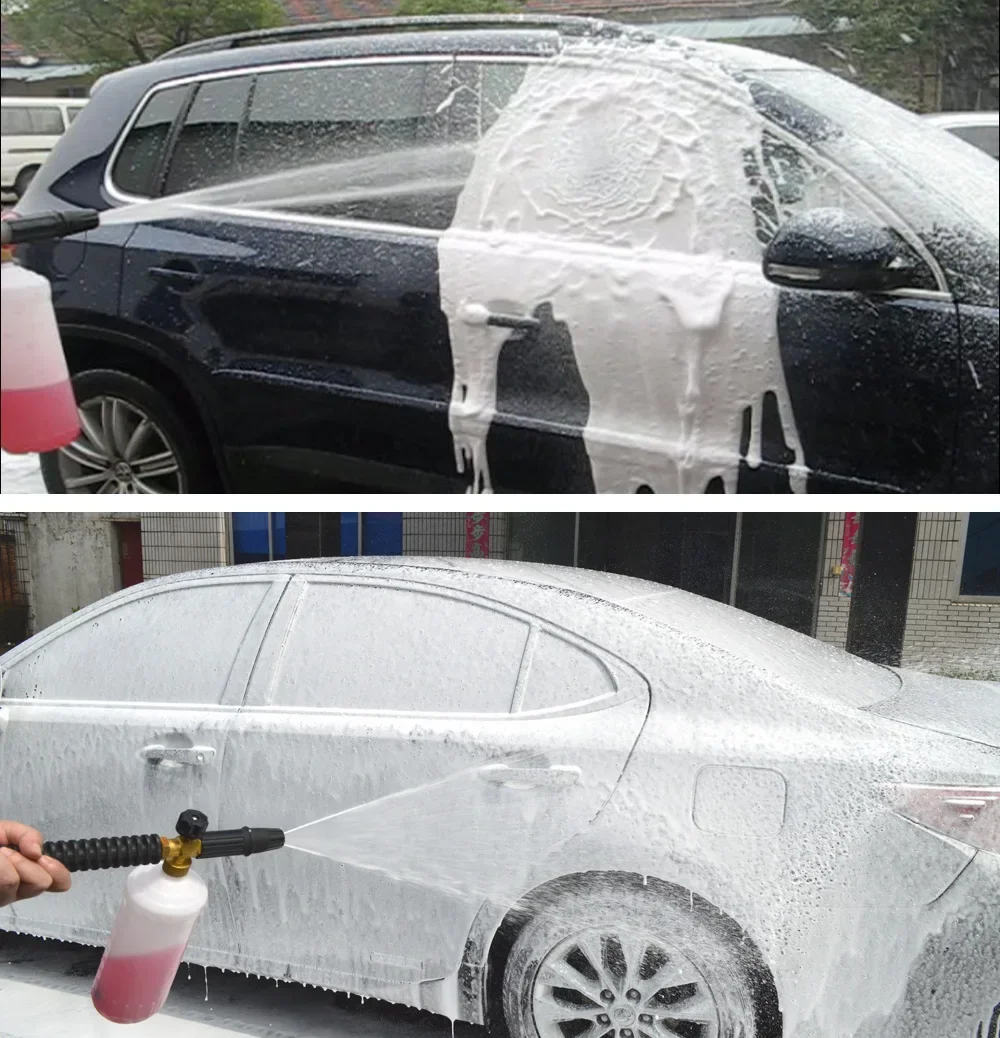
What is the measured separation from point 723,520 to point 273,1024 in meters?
0.85

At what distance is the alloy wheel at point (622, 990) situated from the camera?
4.42 feet

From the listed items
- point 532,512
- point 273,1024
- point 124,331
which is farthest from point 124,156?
point 273,1024

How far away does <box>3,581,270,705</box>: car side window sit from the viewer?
1469 mm

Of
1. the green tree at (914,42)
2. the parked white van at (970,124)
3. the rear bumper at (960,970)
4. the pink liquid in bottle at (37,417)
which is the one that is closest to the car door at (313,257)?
the pink liquid in bottle at (37,417)

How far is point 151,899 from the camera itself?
4.55 feet

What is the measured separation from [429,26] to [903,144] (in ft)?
1.85

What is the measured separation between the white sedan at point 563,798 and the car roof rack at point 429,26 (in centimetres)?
63

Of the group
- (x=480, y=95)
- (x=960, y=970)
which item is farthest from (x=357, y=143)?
(x=960, y=970)

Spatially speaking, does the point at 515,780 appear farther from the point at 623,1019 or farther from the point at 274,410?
the point at 274,410

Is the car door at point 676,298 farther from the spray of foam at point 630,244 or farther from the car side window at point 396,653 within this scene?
the car side window at point 396,653

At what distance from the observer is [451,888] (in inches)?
54.5

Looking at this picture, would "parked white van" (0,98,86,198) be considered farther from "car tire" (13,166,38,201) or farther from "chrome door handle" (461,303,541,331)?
"chrome door handle" (461,303,541,331)

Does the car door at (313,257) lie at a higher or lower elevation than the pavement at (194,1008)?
higher

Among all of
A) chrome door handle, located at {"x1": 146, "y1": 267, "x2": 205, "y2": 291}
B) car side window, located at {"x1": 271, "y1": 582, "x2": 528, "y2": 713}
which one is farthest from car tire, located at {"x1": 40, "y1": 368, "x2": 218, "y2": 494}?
car side window, located at {"x1": 271, "y1": 582, "x2": 528, "y2": 713}
